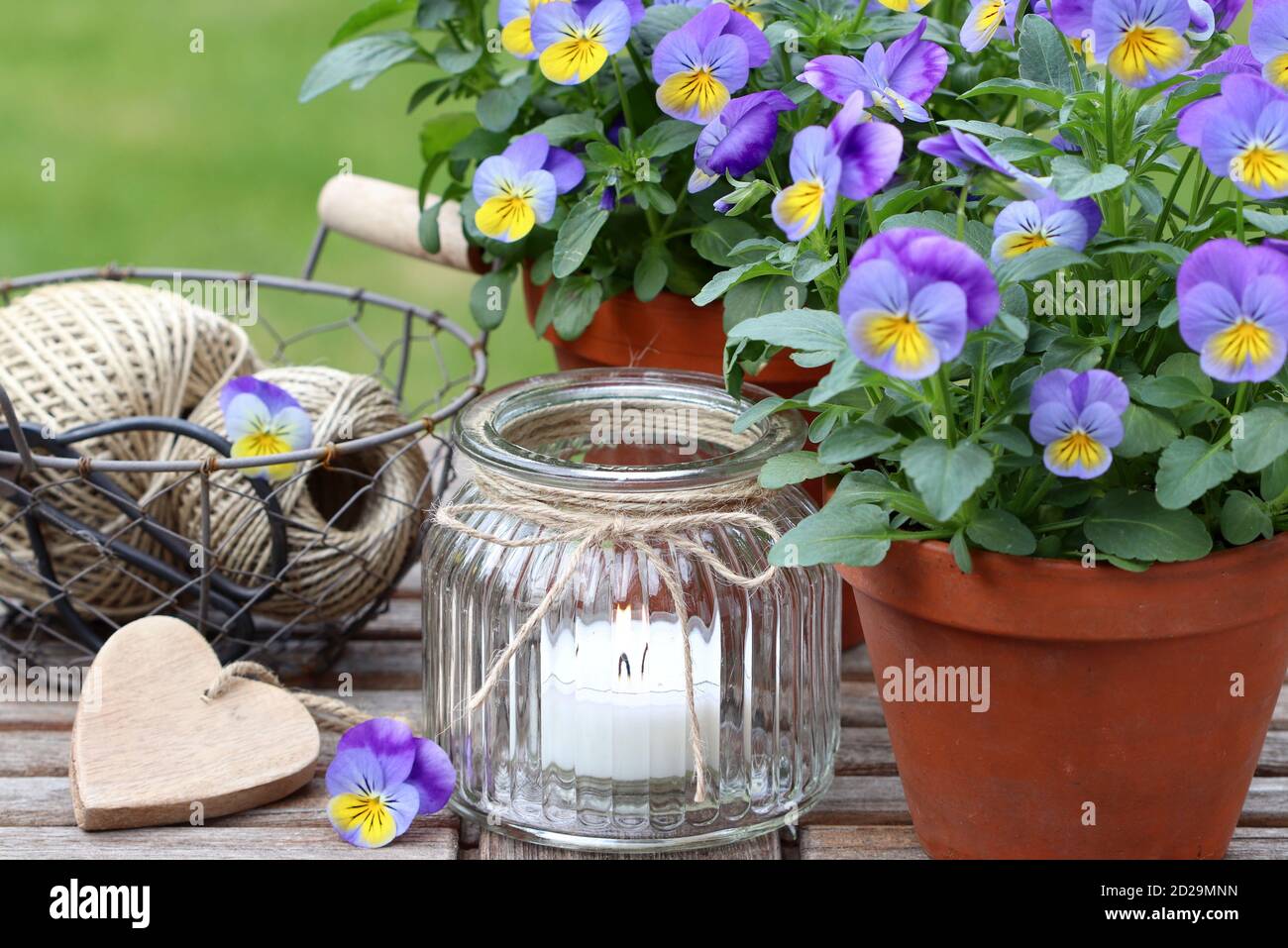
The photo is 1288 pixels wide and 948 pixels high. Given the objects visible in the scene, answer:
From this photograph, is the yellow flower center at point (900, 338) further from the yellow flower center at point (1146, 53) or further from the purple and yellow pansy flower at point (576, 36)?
the purple and yellow pansy flower at point (576, 36)

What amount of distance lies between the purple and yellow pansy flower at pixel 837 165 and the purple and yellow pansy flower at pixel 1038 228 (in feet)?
0.22

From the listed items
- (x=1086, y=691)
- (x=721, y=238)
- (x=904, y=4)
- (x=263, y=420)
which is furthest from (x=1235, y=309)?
(x=263, y=420)

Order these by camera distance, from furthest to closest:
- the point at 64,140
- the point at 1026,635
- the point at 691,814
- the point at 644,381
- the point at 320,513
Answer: the point at 64,140 → the point at 320,513 → the point at 644,381 → the point at 691,814 → the point at 1026,635

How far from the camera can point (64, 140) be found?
118 inches

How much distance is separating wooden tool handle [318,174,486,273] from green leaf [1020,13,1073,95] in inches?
22.0

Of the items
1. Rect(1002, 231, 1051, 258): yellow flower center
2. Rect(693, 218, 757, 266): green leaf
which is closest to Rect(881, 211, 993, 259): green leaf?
Rect(1002, 231, 1051, 258): yellow flower center

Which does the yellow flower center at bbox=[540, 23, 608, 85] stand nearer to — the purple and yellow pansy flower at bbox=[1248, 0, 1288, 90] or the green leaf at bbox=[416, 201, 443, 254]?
the green leaf at bbox=[416, 201, 443, 254]

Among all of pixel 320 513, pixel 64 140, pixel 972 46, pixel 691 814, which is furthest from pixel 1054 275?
pixel 64 140

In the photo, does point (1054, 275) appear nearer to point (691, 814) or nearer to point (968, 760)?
point (968, 760)

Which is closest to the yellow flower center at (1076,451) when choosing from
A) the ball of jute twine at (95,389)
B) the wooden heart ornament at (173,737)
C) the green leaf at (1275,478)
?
the green leaf at (1275,478)

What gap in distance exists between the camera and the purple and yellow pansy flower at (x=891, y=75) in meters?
0.85

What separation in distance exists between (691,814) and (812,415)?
34cm

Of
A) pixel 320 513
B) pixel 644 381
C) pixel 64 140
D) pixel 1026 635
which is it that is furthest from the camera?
pixel 64 140
